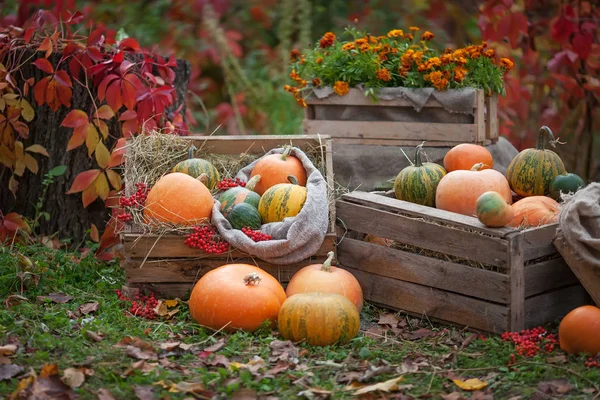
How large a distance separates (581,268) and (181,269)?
1898mm

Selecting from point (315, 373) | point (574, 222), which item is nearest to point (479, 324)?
point (574, 222)

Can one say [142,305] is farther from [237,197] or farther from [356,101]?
[356,101]

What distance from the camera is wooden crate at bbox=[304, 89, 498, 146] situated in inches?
184

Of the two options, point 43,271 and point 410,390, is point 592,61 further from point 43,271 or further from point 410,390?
point 43,271

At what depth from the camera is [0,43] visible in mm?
4559

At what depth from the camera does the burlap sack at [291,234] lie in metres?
3.67

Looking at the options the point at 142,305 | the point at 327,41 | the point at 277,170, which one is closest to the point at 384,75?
the point at 327,41

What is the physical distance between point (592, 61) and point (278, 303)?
3.46 meters

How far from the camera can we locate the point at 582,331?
3.13 meters

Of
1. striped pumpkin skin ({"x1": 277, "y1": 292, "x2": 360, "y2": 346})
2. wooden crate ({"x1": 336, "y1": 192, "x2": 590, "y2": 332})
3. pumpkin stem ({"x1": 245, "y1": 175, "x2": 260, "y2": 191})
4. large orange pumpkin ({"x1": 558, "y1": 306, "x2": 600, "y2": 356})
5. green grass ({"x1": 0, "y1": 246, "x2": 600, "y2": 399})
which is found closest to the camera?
green grass ({"x1": 0, "y1": 246, "x2": 600, "y2": 399})

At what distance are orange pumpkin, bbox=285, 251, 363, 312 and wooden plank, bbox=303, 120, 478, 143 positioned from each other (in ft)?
4.75

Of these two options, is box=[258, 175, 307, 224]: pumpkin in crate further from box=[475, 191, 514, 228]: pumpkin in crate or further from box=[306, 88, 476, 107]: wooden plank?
box=[306, 88, 476, 107]: wooden plank

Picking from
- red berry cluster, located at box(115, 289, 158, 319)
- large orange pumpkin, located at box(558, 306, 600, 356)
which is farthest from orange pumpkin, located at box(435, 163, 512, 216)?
red berry cluster, located at box(115, 289, 158, 319)

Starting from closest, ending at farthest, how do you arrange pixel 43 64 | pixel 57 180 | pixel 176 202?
pixel 176 202 → pixel 43 64 → pixel 57 180
